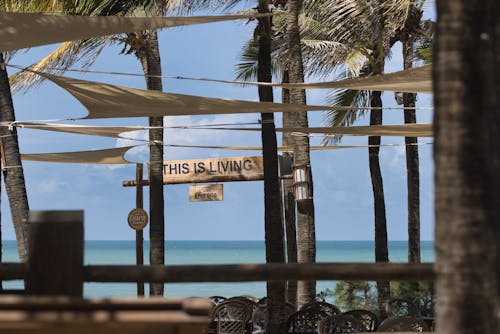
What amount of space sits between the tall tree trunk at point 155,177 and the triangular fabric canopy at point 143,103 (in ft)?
11.8

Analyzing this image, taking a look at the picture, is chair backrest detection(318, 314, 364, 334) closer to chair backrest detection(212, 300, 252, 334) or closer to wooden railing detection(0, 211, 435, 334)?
chair backrest detection(212, 300, 252, 334)

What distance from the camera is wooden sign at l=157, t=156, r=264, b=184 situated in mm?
14656

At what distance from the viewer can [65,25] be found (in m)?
7.57

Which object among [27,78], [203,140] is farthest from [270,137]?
[203,140]

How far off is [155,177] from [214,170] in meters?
1.36

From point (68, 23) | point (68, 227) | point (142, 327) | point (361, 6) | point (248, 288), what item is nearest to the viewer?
point (142, 327)

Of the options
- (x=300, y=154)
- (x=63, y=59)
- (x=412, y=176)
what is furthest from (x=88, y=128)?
(x=412, y=176)

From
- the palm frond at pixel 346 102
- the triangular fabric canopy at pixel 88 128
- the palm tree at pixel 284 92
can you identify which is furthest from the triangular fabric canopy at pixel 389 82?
the palm frond at pixel 346 102

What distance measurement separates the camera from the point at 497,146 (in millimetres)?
3293

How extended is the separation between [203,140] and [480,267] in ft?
403

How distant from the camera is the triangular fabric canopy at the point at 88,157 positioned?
48.3 ft

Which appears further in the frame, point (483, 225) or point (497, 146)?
point (497, 146)

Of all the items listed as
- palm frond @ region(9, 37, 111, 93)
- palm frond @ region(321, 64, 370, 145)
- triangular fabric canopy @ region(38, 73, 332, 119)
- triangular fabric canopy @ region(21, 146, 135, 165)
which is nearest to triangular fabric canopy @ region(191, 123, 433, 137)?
triangular fabric canopy @ region(38, 73, 332, 119)

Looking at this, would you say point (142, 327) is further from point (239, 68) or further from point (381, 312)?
point (239, 68)
